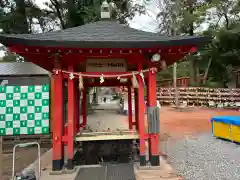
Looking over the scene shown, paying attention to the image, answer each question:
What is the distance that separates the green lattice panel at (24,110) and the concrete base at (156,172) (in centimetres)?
359

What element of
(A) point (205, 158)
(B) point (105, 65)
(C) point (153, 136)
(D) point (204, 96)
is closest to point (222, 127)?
(A) point (205, 158)

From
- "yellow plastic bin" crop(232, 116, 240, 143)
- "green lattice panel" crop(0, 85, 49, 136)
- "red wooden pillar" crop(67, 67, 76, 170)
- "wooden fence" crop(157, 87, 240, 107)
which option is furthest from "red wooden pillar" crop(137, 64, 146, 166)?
"wooden fence" crop(157, 87, 240, 107)

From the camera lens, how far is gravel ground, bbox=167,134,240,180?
4125 millimetres

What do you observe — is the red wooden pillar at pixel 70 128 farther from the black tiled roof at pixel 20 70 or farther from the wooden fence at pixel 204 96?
the wooden fence at pixel 204 96

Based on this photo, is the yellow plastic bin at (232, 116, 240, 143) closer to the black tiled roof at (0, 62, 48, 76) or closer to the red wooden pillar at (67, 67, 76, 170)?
the red wooden pillar at (67, 67, 76, 170)

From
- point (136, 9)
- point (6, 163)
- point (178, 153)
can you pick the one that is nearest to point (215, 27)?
point (136, 9)

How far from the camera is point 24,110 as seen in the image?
682cm

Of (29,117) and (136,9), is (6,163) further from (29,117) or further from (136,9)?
(136,9)

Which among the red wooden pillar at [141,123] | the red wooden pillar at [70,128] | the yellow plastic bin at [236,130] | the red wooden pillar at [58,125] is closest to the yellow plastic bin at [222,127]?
the yellow plastic bin at [236,130]

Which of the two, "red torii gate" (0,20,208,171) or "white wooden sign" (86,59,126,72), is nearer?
"red torii gate" (0,20,208,171)

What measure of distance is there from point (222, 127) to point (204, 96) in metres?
11.1

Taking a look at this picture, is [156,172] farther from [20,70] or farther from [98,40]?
[20,70]

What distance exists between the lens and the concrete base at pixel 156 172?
3.91 m

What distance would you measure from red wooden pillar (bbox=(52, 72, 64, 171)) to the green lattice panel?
2510mm
